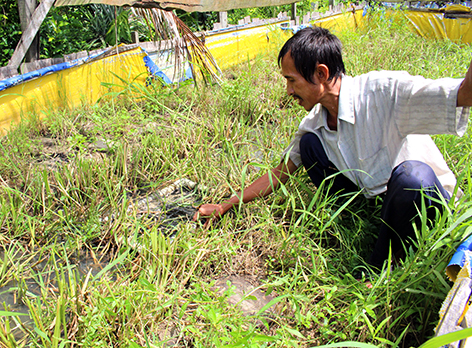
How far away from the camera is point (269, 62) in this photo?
438cm

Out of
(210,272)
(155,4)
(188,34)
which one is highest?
(155,4)

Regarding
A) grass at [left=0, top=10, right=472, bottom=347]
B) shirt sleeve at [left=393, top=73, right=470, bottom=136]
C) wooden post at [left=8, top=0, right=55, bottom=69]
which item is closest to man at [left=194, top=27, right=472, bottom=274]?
shirt sleeve at [left=393, top=73, right=470, bottom=136]

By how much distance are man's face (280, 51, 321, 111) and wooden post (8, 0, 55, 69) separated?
2.30 meters

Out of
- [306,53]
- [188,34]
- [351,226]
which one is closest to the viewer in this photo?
[306,53]

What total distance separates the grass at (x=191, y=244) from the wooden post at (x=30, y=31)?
23.5 inches

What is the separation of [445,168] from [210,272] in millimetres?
1314

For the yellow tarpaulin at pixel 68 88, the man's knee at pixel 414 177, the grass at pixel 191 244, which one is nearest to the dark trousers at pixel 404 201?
the man's knee at pixel 414 177

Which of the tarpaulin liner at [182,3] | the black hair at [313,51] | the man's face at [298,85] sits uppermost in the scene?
the tarpaulin liner at [182,3]

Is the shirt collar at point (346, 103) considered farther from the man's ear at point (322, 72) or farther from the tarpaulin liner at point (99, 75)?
the tarpaulin liner at point (99, 75)

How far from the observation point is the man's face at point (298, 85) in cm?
186

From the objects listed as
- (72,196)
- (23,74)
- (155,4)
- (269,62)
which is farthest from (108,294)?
(269,62)

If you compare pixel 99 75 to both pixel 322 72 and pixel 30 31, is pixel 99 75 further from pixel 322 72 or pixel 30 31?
pixel 322 72

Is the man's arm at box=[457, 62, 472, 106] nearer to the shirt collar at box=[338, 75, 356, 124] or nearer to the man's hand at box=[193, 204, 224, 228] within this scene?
the shirt collar at box=[338, 75, 356, 124]

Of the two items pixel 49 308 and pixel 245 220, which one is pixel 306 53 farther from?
pixel 49 308
